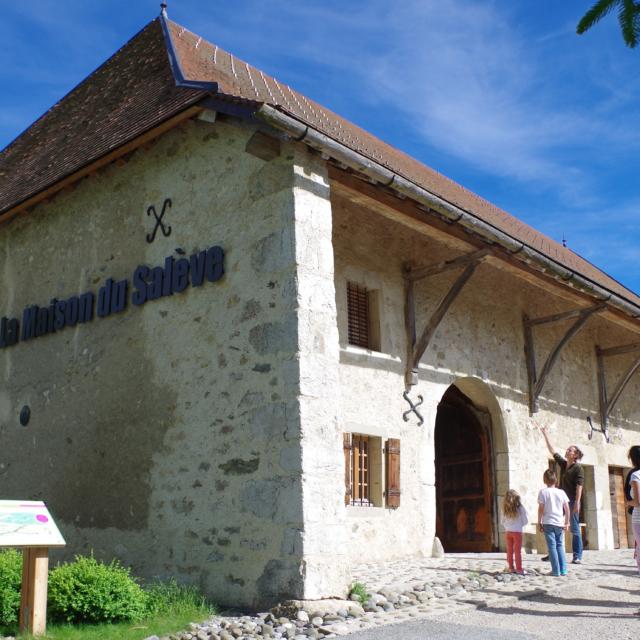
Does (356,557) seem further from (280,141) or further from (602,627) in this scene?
(280,141)

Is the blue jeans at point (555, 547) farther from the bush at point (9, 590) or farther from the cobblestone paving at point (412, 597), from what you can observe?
the bush at point (9, 590)

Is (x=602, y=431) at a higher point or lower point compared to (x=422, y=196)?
lower

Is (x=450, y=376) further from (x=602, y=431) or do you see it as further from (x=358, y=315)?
(x=602, y=431)

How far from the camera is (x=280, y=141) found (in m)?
7.52

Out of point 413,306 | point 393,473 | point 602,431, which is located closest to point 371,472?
point 393,473

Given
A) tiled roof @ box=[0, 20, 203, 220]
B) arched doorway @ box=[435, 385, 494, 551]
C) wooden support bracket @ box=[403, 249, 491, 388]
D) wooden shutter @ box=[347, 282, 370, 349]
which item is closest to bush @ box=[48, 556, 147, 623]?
tiled roof @ box=[0, 20, 203, 220]

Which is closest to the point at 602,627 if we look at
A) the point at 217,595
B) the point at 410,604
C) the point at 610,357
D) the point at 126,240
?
the point at 410,604

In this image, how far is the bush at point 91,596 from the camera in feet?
→ 19.9

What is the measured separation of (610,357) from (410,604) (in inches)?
390

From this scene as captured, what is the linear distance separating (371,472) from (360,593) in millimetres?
3092

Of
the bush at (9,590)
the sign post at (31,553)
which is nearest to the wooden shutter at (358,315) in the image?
the bush at (9,590)

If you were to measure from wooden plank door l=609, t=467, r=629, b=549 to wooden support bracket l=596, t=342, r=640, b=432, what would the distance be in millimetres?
918

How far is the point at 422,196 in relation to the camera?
26.6ft

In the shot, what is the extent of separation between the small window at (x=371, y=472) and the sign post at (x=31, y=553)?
427cm
